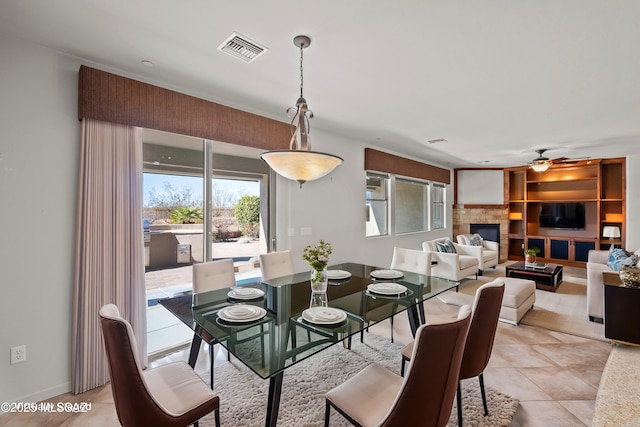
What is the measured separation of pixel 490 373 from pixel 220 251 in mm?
2851

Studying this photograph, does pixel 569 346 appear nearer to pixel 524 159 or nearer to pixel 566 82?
pixel 566 82

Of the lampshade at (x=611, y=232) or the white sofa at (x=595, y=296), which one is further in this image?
the lampshade at (x=611, y=232)

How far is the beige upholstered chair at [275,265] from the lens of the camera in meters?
2.91

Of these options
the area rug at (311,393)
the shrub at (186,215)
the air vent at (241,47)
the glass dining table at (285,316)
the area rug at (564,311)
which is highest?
the air vent at (241,47)

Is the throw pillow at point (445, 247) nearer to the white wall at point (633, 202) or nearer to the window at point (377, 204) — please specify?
the window at point (377, 204)

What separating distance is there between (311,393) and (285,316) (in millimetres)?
810

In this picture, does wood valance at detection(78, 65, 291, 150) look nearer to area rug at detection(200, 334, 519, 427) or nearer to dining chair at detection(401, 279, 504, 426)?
area rug at detection(200, 334, 519, 427)

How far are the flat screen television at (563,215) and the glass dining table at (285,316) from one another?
21.2 ft

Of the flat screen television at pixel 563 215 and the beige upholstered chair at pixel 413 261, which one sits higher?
the flat screen television at pixel 563 215

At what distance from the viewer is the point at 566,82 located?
2.65 m

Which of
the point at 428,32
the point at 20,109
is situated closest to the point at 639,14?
the point at 428,32

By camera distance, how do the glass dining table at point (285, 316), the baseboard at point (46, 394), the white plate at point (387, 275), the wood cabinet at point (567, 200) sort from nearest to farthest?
the glass dining table at point (285, 316) < the baseboard at point (46, 394) < the white plate at point (387, 275) < the wood cabinet at point (567, 200)

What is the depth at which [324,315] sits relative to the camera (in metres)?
1.73

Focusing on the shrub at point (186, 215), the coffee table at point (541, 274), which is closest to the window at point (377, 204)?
the coffee table at point (541, 274)
